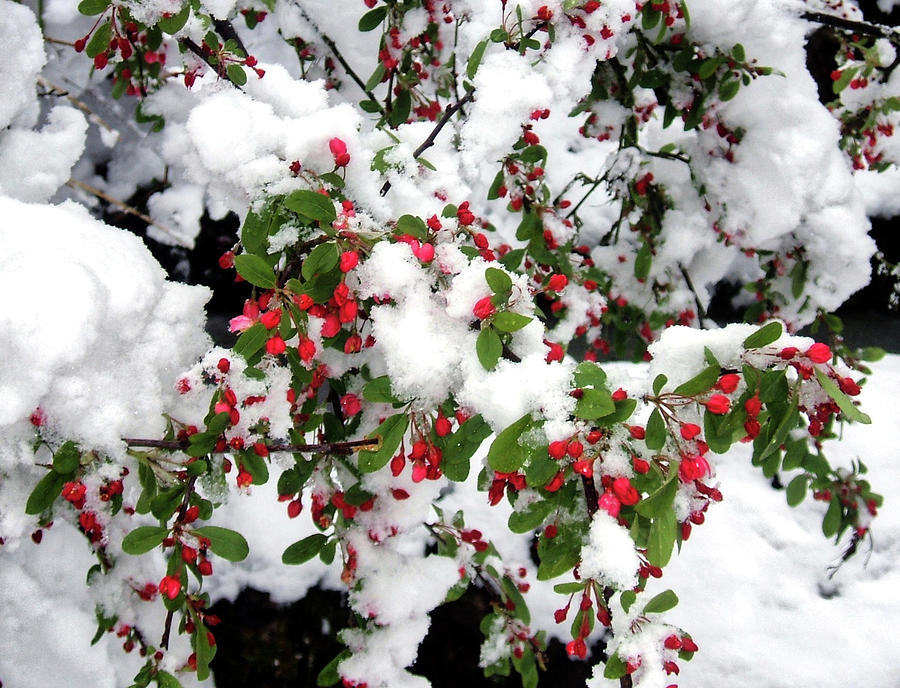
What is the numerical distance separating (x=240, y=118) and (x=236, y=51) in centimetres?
25

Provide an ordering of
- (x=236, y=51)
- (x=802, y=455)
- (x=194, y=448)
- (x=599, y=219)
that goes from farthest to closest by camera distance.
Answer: (x=599, y=219) → (x=802, y=455) → (x=236, y=51) → (x=194, y=448)

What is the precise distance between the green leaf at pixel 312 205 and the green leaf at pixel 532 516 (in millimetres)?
505

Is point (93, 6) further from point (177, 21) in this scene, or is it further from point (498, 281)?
point (498, 281)

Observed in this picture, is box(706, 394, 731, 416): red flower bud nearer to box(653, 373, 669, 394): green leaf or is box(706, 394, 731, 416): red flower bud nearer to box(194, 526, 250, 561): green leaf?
box(653, 373, 669, 394): green leaf

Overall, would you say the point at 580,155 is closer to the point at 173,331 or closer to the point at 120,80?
the point at 120,80

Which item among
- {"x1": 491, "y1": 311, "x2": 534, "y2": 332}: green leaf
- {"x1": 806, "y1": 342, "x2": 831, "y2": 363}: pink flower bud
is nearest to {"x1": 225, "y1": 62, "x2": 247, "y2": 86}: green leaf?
{"x1": 491, "y1": 311, "x2": 534, "y2": 332}: green leaf

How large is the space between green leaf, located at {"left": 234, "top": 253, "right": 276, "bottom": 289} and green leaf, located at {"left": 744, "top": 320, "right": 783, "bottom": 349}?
65 cm

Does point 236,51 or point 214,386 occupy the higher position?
point 236,51

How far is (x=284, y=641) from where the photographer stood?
2.10 m

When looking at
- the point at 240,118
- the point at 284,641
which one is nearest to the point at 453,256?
the point at 240,118

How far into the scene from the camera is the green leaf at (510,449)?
80 cm

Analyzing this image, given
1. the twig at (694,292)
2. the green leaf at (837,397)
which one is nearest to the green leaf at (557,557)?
the green leaf at (837,397)

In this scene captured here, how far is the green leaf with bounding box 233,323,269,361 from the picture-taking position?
0.89 metres

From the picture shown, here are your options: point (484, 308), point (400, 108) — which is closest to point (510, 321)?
point (484, 308)
